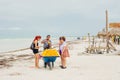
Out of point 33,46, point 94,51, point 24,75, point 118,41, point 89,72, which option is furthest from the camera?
point 118,41

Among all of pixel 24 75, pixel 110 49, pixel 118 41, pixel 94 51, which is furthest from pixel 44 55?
pixel 118 41

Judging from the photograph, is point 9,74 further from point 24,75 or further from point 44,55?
point 44,55

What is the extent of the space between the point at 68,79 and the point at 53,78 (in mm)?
646

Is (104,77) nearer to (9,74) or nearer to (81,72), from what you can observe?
(81,72)

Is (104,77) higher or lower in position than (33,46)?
lower

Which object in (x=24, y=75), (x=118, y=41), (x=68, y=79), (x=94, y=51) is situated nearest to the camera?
(x=68, y=79)

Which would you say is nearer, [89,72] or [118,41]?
[89,72]

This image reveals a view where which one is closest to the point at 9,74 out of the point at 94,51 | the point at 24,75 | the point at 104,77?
the point at 24,75

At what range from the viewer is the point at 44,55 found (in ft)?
47.2

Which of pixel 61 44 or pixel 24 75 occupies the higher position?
pixel 61 44

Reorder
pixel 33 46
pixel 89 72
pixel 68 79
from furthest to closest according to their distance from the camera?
pixel 33 46 < pixel 89 72 < pixel 68 79

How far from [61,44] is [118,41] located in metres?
38.7

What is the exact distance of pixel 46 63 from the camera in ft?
49.8

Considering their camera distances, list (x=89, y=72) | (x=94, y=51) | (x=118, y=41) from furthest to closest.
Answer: (x=118, y=41), (x=94, y=51), (x=89, y=72)
